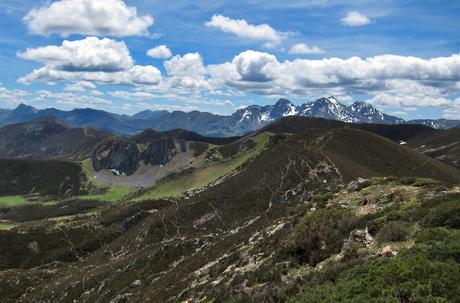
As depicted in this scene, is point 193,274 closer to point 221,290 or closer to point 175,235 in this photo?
point 221,290

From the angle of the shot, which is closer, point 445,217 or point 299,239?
point 445,217

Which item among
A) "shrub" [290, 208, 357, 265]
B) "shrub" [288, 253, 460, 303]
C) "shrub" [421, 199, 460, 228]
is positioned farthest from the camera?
"shrub" [290, 208, 357, 265]

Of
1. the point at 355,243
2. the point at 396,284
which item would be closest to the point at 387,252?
the point at 355,243

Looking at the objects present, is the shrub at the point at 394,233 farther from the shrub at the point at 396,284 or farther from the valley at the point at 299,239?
the shrub at the point at 396,284

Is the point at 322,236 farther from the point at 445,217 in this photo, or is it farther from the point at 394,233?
the point at 445,217

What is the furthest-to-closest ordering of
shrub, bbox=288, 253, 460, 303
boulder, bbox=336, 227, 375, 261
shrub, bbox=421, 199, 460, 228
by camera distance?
boulder, bbox=336, 227, 375, 261 < shrub, bbox=421, 199, 460, 228 < shrub, bbox=288, 253, 460, 303

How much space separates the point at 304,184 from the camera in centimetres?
10162

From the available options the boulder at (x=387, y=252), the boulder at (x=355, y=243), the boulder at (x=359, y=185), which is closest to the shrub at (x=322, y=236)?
the boulder at (x=355, y=243)

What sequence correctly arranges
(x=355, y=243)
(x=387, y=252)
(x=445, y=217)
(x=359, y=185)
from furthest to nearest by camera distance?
(x=359, y=185) < (x=355, y=243) < (x=445, y=217) < (x=387, y=252)

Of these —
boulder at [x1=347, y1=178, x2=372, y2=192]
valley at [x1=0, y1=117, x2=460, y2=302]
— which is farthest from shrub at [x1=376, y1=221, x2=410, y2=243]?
boulder at [x1=347, y1=178, x2=372, y2=192]

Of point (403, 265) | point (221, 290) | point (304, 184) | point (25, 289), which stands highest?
point (403, 265)

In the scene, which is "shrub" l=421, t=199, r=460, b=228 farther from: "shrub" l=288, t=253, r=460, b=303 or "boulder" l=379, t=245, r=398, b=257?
"shrub" l=288, t=253, r=460, b=303

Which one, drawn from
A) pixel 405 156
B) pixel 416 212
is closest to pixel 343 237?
pixel 416 212

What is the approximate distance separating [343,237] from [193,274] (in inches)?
816
